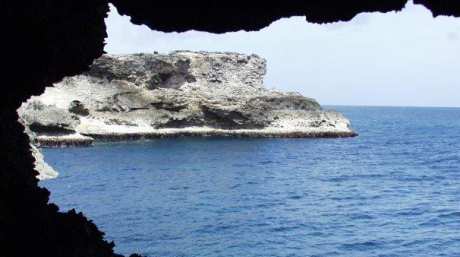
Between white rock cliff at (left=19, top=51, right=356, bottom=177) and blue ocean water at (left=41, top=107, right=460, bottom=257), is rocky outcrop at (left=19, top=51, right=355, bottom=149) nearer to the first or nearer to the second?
white rock cliff at (left=19, top=51, right=356, bottom=177)

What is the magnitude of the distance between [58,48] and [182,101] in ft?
332

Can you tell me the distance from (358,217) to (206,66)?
264 feet

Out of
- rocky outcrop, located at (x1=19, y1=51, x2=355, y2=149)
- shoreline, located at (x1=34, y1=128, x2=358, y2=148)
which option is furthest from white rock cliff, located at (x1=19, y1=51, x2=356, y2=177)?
shoreline, located at (x1=34, y1=128, x2=358, y2=148)

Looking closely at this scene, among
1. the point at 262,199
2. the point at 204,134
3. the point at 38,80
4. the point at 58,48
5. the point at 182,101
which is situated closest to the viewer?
the point at 58,48

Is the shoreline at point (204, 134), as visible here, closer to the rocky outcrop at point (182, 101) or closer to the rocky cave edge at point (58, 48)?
the rocky outcrop at point (182, 101)

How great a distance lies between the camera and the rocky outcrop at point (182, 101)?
106125 mm

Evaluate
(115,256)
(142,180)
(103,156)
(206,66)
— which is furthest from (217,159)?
(115,256)

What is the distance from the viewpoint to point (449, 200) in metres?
48.6

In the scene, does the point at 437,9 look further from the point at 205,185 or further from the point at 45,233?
the point at 205,185

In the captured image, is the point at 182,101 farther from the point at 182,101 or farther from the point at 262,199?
the point at 262,199

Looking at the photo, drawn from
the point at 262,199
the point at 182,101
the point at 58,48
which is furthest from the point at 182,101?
the point at 58,48

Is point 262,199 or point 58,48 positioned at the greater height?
point 58,48

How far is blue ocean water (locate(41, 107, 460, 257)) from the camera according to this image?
31984 millimetres

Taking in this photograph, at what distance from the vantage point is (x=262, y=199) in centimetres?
4772
